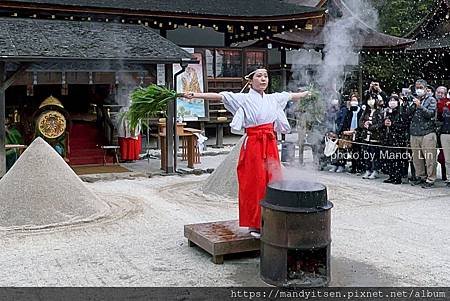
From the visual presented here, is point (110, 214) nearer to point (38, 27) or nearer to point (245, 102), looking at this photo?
point (245, 102)

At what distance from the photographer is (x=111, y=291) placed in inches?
175

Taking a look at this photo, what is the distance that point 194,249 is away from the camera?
5.69 meters

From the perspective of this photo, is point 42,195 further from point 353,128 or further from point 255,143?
point 353,128

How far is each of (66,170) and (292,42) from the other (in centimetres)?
969

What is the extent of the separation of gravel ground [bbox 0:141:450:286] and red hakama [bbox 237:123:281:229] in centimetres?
30

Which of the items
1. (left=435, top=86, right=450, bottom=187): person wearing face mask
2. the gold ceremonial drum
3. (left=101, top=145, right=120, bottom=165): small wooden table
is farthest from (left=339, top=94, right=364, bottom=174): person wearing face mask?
the gold ceremonial drum

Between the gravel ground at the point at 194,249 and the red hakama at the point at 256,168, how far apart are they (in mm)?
297

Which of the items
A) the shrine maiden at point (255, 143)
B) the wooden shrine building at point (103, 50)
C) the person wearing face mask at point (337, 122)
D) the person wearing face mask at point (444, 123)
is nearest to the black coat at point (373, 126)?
the person wearing face mask at point (337, 122)

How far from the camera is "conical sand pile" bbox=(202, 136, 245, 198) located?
8469 millimetres

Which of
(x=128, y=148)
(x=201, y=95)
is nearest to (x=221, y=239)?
(x=201, y=95)

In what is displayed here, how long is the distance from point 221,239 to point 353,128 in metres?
6.10

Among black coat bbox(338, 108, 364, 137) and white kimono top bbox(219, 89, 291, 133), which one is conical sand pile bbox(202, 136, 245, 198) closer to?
black coat bbox(338, 108, 364, 137)

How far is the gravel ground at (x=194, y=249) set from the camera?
189 inches

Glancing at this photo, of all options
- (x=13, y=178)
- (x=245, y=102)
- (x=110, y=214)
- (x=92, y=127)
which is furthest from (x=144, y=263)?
(x=92, y=127)
